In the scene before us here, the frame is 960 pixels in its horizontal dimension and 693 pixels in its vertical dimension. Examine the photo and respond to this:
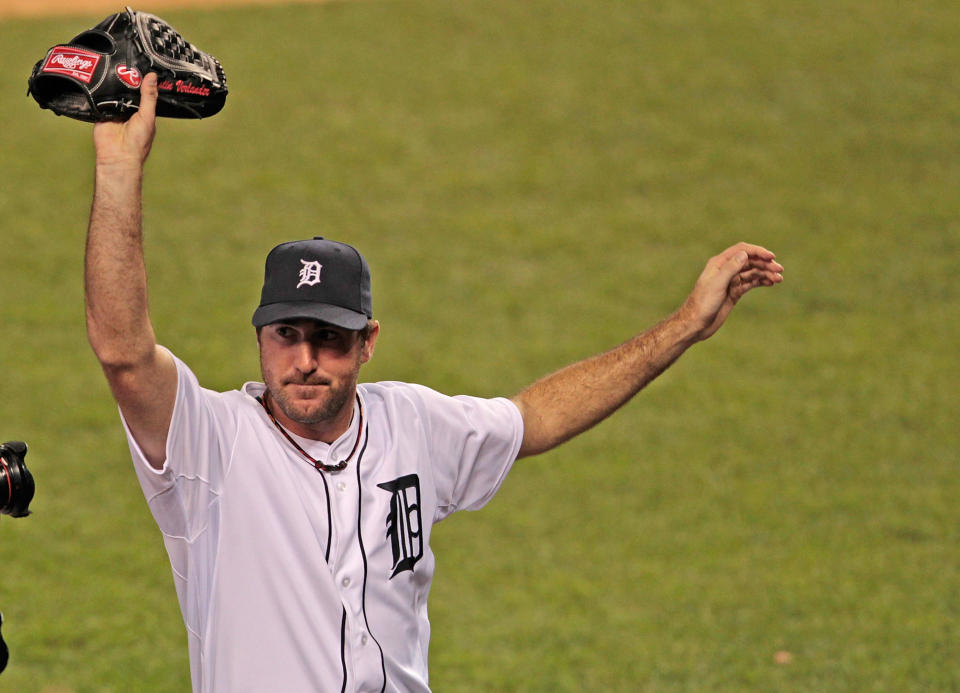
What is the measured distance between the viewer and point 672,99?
15.8 metres

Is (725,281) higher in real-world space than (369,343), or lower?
higher

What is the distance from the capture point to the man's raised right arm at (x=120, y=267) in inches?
120

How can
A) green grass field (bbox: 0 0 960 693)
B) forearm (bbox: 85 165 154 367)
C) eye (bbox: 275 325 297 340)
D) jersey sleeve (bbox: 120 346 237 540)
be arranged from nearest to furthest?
forearm (bbox: 85 165 154 367), jersey sleeve (bbox: 120 346 237 540), eye (bbox: 275 325 297 340), green grass field (bbox: 0 0 960 693)

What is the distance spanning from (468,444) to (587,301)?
8.32 m

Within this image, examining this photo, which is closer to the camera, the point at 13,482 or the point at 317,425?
the point at 13,482

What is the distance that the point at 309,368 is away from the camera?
3.50 m

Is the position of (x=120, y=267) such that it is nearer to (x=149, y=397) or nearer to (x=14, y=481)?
(x=149, y=397)

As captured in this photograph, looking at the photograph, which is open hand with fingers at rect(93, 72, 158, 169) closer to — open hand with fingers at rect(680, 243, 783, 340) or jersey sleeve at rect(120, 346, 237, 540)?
jersey sleeve at rect(120, 346, 237, 540)

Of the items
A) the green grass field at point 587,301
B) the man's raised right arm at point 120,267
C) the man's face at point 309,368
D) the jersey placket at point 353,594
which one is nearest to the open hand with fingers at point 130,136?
the man's raised right arm at point 120,267

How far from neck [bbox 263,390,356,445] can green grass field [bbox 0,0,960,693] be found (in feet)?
12.8

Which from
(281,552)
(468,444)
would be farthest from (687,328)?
(281,552)

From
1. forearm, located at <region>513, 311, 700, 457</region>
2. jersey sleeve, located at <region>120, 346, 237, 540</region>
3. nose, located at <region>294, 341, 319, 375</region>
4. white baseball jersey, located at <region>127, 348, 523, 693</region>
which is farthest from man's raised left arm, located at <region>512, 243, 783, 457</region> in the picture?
jersey sleeve, located at <region>120, 346, 237, 540</region>

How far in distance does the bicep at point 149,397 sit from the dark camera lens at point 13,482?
403 millimetres

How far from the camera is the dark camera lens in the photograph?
3443 millimetres
